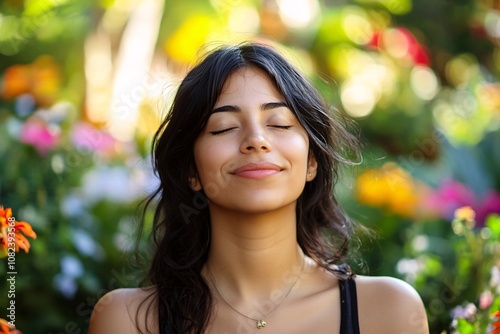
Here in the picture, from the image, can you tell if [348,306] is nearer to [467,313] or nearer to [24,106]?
[467,313]

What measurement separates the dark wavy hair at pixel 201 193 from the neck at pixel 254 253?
0.10 meters

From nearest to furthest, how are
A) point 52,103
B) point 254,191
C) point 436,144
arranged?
point 254,191 → point 52,103 → point 436,144

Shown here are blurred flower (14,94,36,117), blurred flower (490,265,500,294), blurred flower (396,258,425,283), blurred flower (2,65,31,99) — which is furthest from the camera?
blurred flower (2,65,31,99)

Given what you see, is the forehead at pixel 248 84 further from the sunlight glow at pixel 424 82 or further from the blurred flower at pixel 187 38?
the sunlight glow at pixel 424 82

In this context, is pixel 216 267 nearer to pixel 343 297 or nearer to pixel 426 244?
pixel 343 297

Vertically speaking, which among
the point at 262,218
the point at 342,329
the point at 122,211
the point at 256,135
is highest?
the point at 256,135

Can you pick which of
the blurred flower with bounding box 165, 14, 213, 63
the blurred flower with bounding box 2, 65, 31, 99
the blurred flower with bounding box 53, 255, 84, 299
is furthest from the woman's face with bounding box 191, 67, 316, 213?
the blurred flower with bounding box 165, 14, 213, 63

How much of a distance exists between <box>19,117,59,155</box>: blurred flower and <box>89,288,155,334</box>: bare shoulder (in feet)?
5.62

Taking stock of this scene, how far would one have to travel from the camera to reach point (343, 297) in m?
2.61

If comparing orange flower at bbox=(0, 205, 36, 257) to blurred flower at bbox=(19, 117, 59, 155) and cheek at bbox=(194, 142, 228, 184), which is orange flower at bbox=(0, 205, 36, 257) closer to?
cheek at bbox=(194, 142, 228, 184)

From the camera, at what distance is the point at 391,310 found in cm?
254

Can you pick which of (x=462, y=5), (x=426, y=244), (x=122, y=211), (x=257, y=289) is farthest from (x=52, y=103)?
(x=462, y=5)

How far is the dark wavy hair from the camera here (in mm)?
2604

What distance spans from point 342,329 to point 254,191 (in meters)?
0.52
